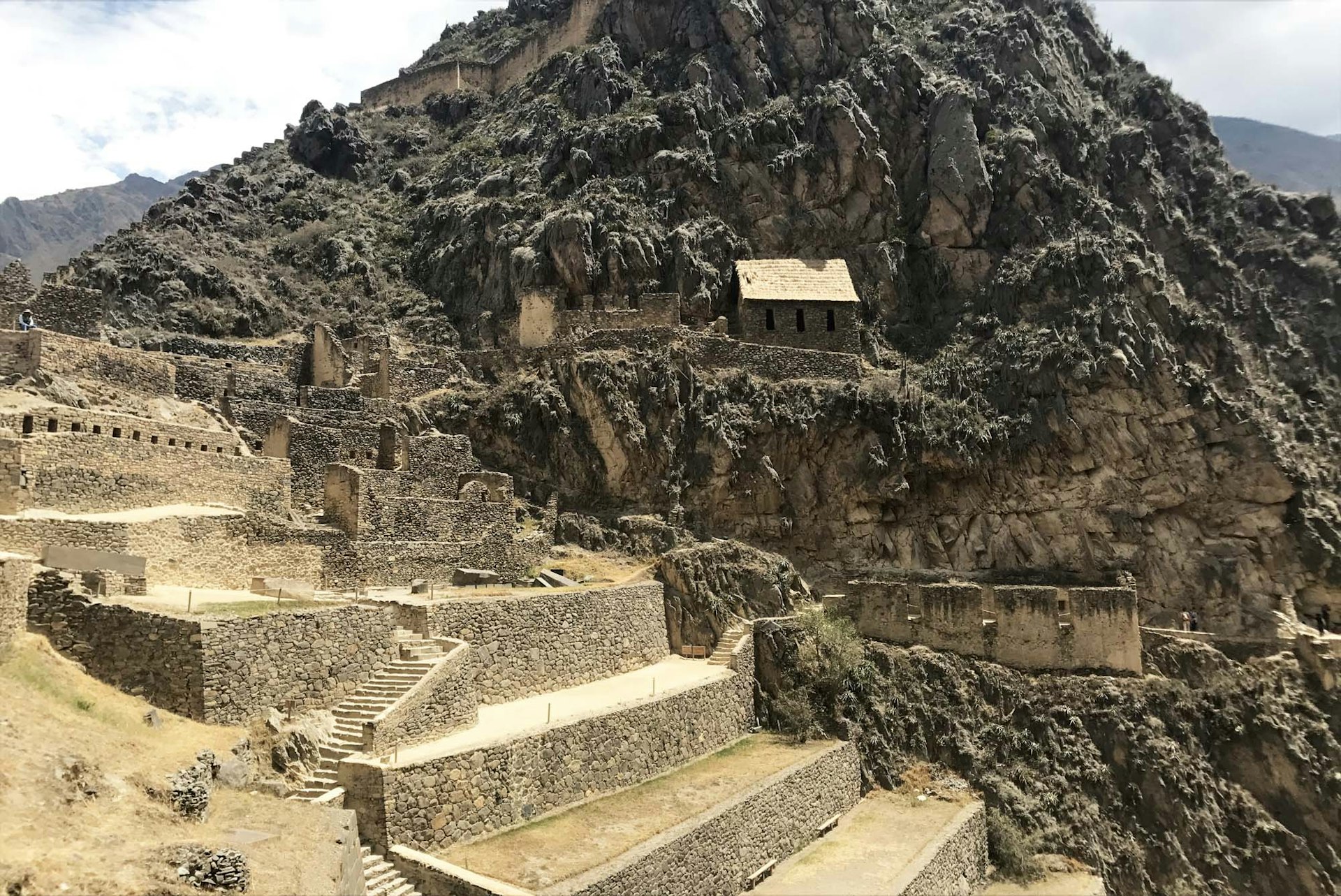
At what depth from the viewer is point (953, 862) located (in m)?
18.2

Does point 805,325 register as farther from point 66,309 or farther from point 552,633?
point 66,309

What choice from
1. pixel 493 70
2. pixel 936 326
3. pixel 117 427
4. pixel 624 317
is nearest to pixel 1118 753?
pixel 936 326

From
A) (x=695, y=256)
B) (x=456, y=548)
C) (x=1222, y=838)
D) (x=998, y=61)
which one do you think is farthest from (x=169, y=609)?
(x=998, y=61)

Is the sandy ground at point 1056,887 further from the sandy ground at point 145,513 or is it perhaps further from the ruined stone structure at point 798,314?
the ruined stone structure at point 798,314

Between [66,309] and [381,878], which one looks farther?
[66,309]

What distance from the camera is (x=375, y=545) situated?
21625 mm

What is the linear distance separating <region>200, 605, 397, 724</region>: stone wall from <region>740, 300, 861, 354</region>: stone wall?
2089 centimetres

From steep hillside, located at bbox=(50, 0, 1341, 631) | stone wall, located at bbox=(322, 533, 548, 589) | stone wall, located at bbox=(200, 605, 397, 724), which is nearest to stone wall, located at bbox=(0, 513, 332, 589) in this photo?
stone wall, located at bbox=(322, 533, 548, 589)

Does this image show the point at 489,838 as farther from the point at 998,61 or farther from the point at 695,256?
the point at 998,61

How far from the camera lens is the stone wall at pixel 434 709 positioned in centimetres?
1412

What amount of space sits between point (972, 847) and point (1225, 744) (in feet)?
29.5

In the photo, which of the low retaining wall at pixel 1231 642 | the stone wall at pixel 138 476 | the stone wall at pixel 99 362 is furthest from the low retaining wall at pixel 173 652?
the low retaining wall at pixel 1231 642

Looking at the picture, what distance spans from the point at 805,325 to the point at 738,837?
21.6 m

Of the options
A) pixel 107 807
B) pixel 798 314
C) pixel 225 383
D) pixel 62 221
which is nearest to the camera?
pixel 107 807
